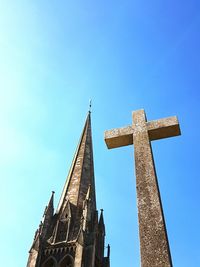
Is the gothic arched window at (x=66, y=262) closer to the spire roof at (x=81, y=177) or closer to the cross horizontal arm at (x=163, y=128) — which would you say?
the spire roof at (x=81, y=177)

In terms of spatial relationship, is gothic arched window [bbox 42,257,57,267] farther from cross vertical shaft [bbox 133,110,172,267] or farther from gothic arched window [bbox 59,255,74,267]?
cross vertical shaft [bbox 133,110,172,267]

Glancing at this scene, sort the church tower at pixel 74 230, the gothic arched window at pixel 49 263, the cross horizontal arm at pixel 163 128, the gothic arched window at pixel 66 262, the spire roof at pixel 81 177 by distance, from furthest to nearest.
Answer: the spire roof at pixel 81 177, the gothic arched window at pixel 49 263, the church tower at pixel 74 230, the gothic arched window at pixel 66 262, the cross horizontal arm at pixel 163 128

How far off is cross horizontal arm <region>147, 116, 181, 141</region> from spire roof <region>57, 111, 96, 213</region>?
21115 mm

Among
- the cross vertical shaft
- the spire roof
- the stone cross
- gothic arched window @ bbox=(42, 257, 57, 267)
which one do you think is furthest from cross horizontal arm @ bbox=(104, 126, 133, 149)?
the spire roof

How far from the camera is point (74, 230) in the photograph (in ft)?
75.6

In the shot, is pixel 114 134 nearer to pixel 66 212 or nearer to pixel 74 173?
pixel 66 212

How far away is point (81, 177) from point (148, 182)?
24.3 meters

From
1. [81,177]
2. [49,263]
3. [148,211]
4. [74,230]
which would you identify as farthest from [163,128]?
[81,177]

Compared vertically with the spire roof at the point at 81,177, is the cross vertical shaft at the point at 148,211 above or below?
below

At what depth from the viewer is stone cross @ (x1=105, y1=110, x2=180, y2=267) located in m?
3.60

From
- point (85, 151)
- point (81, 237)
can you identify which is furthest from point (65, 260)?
point (85, 151)

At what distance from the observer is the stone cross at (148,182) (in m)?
3.60

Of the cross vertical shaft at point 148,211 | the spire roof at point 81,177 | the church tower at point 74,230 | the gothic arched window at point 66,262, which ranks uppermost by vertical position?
the spire roof at point 81,177

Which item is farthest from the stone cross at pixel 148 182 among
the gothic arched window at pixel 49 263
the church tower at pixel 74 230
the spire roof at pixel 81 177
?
the spire roof at pixel 81 177
